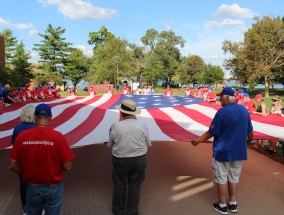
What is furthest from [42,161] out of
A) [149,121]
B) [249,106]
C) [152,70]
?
[152,70]

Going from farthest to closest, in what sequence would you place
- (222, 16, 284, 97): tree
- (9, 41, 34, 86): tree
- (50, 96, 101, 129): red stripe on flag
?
(222, 16, 284, 97): tree
(9, 41, 34, 86): tree
(50, 96, 101, 129): red stripe on flag

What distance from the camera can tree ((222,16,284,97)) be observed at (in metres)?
26.6

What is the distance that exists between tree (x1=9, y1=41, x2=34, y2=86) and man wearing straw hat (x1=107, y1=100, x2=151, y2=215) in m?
21.9

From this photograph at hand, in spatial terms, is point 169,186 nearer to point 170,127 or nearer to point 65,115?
point 170,127

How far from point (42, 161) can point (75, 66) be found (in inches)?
1708

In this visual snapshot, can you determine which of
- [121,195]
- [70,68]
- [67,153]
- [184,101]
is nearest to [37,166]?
[67,153]

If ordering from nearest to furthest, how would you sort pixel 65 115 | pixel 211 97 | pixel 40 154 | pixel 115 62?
pixel 40 154 < pixel 65 115 < pixel 211 97 < pixel 115 62

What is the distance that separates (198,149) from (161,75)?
136 ft

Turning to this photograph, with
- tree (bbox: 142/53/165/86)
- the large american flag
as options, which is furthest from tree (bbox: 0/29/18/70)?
the large american flag

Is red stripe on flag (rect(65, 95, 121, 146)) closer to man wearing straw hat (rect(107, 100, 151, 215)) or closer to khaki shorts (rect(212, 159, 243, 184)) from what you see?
man wearing straw hat (rect(107, 100, 151, 215))

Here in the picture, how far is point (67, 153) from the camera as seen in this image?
8.03ft

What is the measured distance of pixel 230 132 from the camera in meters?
3.52

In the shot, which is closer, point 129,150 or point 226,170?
point 129,150

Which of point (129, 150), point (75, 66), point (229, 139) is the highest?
point (75, 66)
